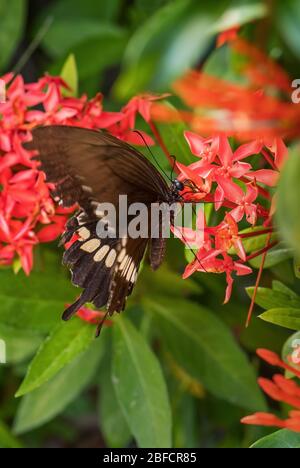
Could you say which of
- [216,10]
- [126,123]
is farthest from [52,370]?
[216,10]

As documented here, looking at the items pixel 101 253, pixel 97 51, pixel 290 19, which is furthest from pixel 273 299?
pixel 97 51

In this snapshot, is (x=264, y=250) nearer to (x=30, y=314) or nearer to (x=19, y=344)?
(x=30, y=314)

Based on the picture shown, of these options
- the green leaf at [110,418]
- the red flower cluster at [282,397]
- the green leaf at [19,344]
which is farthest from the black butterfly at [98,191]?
the green leaf at [110,418]

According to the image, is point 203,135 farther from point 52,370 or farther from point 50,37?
point 50,37

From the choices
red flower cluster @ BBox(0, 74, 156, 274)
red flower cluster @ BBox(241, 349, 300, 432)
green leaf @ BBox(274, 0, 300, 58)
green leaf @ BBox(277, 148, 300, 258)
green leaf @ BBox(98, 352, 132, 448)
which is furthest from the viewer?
green leaf @ BBox(98, 352, 132, 448)

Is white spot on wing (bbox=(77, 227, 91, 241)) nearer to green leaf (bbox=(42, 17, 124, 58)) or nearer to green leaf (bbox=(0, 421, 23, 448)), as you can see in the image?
green leaf (bbox=(0, 421, 23, 448))

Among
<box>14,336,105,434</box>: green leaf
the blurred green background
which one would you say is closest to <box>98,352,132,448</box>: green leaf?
the blurred green background

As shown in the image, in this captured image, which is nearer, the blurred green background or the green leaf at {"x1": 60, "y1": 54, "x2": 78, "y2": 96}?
the blurred green background
